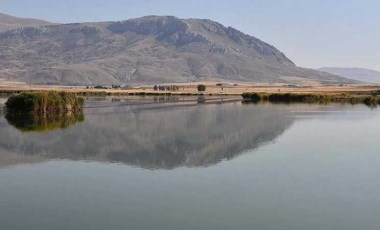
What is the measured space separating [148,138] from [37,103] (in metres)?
26.1

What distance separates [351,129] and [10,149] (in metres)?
29.3

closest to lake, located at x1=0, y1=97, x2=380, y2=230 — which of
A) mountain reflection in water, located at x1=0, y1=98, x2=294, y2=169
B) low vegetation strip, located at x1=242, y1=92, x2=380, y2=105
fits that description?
mountain reflection in water, located at x1=0, y1=98, x2=294, y2=169

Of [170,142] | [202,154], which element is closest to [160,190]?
[202,154]

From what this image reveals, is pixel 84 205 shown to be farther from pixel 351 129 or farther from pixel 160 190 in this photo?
pixel 351 129

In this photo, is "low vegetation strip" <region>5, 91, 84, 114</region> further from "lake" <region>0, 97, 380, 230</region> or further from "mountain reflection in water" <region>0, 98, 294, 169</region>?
"lake" <region>0, 97, 380, 230</region>

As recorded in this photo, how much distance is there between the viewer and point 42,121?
5534cm

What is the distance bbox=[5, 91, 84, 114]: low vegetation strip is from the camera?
64.7m

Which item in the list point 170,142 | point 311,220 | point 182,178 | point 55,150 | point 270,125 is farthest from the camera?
point 270,125

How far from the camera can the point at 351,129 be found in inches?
1932

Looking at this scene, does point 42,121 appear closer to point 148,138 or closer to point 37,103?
point 37,103

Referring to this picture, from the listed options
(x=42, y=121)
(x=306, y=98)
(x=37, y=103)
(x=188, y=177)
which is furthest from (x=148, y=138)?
(x=306, y=98)

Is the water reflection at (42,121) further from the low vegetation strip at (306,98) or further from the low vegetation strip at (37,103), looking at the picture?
the low vegetation strip at (306,98)

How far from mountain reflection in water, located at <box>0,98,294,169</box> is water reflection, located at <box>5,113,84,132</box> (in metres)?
0.11

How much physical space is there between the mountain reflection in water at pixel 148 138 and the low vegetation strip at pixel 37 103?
260 inches
